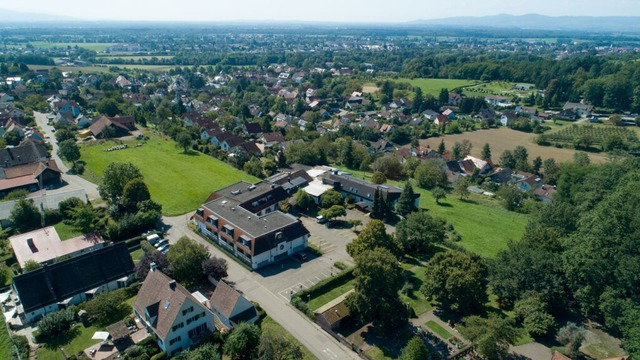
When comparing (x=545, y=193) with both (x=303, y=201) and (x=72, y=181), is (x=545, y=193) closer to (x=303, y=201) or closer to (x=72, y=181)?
(x=303, y=201)

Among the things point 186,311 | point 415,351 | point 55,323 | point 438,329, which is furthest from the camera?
point 438,329

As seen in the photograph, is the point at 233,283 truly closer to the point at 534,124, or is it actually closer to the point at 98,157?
the point at 98,157

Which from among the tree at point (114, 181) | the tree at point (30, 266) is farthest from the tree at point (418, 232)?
the tree at point (30, 266)

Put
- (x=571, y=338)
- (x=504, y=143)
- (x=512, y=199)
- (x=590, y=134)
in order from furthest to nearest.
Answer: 1. (x=590, y=134)
2. (x=504, y=143)
3. (x=512, y=199)
4. (x=571, y=338)

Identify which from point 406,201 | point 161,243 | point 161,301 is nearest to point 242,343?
point 161,301

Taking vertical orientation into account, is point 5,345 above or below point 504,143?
above

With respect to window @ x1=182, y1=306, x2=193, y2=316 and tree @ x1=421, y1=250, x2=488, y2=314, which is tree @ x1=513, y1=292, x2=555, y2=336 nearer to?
tree @ x1=421, y1=250, x2=488, y2=314

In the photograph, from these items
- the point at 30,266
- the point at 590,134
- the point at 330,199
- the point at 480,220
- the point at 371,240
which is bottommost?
the point at 590,134
